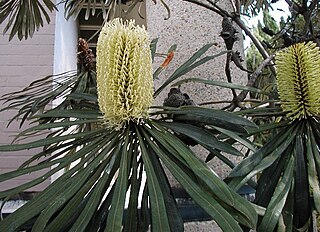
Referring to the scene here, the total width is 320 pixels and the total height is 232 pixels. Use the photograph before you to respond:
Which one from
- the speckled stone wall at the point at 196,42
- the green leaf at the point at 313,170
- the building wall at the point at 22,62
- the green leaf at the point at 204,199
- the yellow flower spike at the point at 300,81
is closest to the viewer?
the green leaf at the point at 204,199

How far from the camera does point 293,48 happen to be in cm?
77

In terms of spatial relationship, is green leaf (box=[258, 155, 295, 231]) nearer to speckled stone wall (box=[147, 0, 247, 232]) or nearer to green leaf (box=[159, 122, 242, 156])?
green leaf (box=[159, 122, 242, 156])

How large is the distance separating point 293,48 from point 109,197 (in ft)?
1.66

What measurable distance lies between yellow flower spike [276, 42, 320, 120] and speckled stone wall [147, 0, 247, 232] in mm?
517

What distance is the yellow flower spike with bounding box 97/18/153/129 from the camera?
70cm

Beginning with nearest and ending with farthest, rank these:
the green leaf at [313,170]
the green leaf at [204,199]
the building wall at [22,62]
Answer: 1. the green leaf at [204,199]
2. the green leaf at [313,170]
3. the building wall at [22,62]

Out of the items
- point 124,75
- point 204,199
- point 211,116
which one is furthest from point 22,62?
point 204,199

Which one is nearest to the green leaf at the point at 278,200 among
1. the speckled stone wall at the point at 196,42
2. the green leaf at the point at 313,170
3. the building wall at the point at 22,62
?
the green leaf at the point at 313,170

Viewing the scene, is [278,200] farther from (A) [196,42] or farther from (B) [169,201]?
(A) [196,42]

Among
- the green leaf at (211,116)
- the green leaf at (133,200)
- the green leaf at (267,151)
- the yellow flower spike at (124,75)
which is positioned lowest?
the green leaf at (133,200)

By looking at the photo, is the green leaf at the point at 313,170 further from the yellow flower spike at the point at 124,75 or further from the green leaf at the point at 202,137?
the yellow flower spike at the point at 124,75

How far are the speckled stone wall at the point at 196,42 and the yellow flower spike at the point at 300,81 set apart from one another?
1.69 feet

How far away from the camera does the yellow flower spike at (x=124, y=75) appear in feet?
2.29

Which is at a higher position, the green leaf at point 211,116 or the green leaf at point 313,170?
the green leaf at point 211,116
